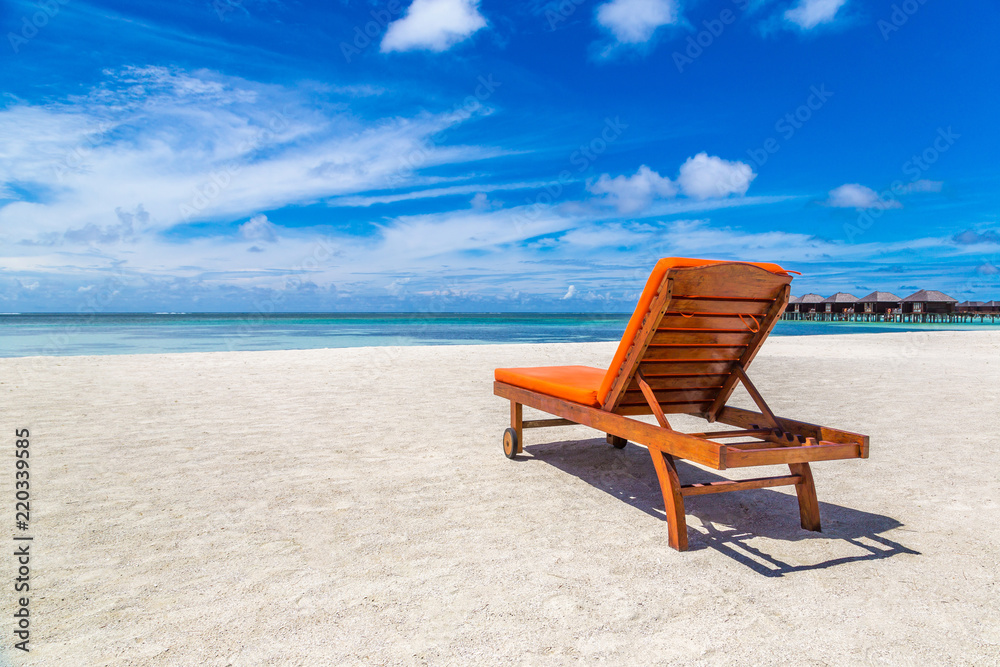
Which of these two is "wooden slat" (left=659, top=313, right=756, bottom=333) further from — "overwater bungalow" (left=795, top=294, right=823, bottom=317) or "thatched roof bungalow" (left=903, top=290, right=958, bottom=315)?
"overwater bungalow" (left=795, top=294, right=823, bottom=317)

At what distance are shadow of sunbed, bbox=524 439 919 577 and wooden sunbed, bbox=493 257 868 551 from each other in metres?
0.16

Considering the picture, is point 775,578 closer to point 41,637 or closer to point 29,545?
point 41,637

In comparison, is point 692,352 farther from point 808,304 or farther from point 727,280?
point 808,304

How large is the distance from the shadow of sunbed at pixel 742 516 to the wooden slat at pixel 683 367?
0.79m

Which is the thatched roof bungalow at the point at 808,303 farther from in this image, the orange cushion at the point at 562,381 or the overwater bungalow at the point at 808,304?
the orange cushion at the point at 562,381

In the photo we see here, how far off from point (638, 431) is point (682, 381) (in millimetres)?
618

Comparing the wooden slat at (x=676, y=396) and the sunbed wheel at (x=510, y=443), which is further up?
the wooden slat at (x=676, y=396)

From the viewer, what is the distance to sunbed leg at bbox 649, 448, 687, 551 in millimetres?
2760

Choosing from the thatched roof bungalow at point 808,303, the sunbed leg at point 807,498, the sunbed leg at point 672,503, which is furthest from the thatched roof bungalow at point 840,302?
the sunbed leg at point 672,503

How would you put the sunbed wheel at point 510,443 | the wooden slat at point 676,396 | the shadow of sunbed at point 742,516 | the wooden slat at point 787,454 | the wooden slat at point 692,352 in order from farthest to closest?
the sunbed wheel at point 510,443, the wooden slat at point 676,396, the wooden slat at point 692,352, the shadow of sunbed at point 742,516, the wooden slat at point 787,454

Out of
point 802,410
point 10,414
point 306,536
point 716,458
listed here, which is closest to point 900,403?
point 802,410

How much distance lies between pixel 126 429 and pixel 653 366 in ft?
15.4

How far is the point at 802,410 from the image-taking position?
253 inches

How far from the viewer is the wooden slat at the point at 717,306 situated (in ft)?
9.68
